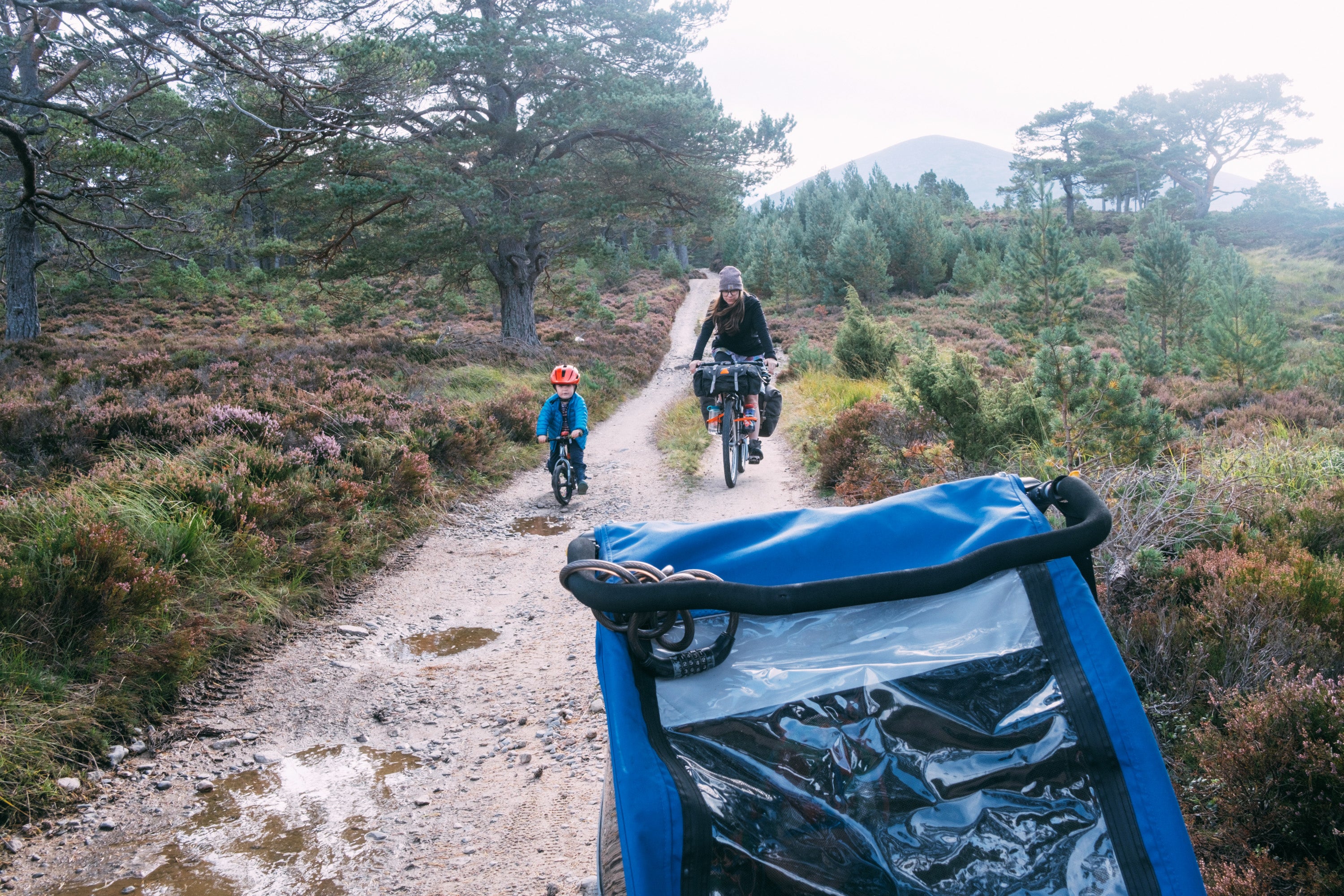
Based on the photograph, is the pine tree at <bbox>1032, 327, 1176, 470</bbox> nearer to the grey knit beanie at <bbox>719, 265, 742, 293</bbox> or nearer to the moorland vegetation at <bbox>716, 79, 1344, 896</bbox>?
the moorland vegetation at <bbox>716, 79, 1344, 896</bbox>

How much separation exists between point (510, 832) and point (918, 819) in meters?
2.05

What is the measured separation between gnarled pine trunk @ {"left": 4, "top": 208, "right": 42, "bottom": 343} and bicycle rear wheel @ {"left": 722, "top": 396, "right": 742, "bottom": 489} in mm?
16009

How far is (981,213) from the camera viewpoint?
7338 centimetres

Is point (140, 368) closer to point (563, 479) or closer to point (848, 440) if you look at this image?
point (563, 479)

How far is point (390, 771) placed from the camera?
3141mm

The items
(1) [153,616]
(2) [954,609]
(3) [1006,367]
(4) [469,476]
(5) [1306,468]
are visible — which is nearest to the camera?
(2) [954,609]

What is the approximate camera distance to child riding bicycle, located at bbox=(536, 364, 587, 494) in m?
7.50

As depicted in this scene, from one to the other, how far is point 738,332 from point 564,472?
2.41 m

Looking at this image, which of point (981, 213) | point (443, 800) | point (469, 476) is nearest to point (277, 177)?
point (469, 476)

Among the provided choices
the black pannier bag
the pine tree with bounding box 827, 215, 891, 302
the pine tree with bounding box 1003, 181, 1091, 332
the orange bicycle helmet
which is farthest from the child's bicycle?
the pine tree with bounding box 827, 215, 891, 302

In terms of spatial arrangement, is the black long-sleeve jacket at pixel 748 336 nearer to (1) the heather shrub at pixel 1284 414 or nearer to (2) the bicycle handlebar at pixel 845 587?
(1) the heather shrub at pixel 1284 414

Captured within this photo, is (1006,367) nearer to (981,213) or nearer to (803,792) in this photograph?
(803,792)

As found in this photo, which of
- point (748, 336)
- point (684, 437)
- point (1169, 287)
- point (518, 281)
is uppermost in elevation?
point (518, 281)

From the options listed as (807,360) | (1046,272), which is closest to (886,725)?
(1046,272)
